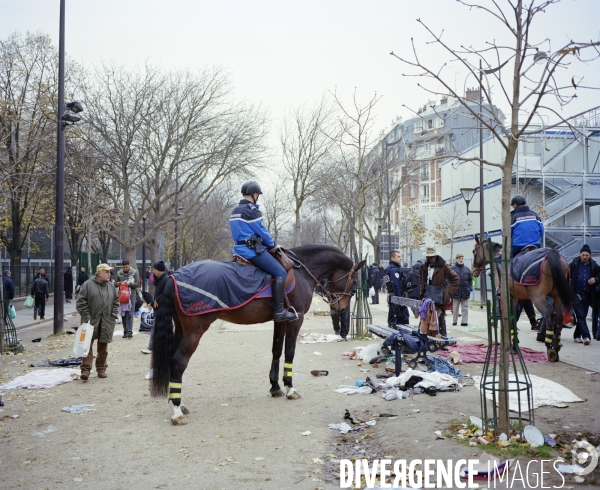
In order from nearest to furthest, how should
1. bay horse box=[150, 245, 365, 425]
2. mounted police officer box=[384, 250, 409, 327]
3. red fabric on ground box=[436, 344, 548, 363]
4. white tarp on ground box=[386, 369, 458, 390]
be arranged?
bay horse box=[150, 245, 365, 425] → white tarp on ground box=[386, 369, 458, 390] → red fabric on ground box=[436, 344, 548, 363] → mounted police officer box=[384, 250, 409, 327]

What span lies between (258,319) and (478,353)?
212 inches

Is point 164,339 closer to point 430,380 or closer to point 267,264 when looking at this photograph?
point 267,264

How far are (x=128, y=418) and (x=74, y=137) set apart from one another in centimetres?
2663

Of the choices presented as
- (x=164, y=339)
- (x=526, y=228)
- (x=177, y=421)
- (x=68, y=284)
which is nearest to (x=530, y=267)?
(x=526, y=228)

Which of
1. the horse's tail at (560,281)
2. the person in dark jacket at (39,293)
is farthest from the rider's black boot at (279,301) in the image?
A: the person in dark jacket at (39,293)

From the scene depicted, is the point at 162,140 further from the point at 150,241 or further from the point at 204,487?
→ the point at 204,487

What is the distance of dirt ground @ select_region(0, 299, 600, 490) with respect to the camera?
564 cm

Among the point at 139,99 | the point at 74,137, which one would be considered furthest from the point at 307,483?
the point at 74,137

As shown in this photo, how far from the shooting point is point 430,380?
8.89 meters

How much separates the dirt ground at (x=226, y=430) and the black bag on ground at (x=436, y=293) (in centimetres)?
292

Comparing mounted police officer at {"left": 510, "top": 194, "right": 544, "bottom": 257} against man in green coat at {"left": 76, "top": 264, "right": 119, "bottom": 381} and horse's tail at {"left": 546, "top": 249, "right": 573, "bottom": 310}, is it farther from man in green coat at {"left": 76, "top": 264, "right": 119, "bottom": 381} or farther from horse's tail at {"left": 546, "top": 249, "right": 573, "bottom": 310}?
man in green coat at {"left": 76, "top": 264, "right": 119, "bottom": 381}

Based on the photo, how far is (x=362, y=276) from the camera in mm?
16547

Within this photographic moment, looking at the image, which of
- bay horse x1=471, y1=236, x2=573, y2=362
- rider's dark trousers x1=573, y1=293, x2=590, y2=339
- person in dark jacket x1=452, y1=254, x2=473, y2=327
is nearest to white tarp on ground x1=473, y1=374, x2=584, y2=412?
bay horse x1=471, y1=236, x2=573, y2=362

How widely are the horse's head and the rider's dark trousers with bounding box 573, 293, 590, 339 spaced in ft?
19.1
